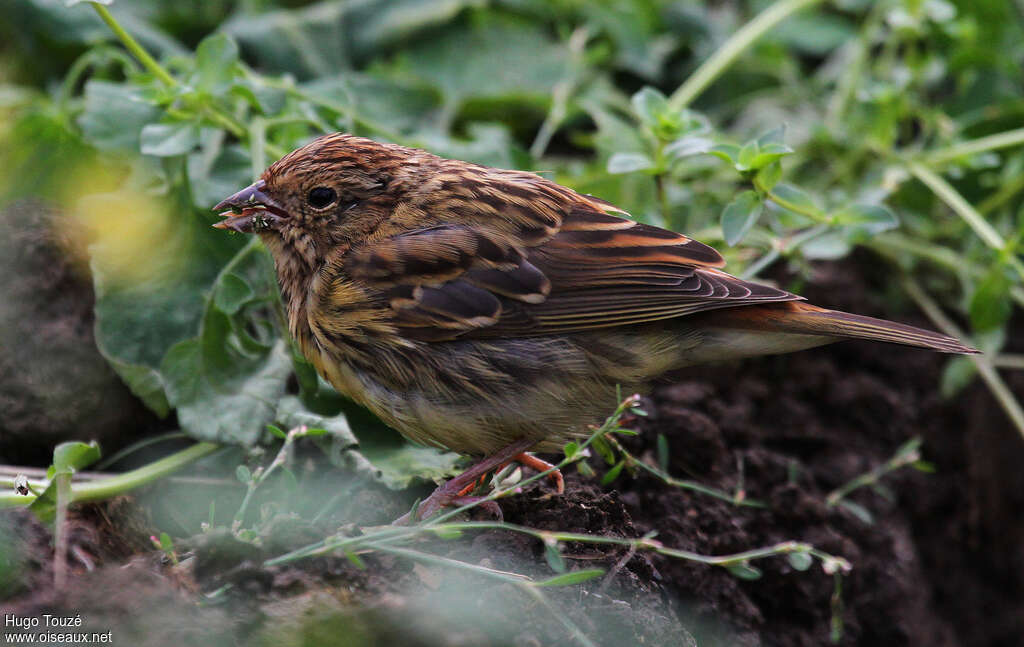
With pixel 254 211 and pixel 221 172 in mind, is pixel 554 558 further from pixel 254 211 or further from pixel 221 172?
pixel 221 172

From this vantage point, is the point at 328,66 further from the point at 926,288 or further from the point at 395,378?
the point at 926,288

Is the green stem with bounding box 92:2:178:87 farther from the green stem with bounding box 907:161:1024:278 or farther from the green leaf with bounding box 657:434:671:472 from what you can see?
the green stem with bounding box 907:161:1024:278

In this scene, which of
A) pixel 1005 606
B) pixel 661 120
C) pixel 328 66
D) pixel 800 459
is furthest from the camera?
pixel 328 66

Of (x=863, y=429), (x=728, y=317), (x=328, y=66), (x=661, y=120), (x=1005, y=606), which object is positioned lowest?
(x=1005, y=606)

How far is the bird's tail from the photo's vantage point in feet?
9.42

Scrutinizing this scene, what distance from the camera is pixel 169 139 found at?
11.2 ft

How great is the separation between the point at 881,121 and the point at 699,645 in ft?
8.86

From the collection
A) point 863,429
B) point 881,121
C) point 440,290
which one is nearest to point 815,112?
point 881,121

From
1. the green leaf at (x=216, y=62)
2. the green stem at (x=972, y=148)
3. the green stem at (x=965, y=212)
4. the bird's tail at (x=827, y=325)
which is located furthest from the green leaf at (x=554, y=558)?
the green stem at (x=972, y=148)

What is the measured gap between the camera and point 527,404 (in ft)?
9.70

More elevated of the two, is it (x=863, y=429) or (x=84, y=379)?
(x=84, y=379)

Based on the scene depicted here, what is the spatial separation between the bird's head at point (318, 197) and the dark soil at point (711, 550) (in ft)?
2.75

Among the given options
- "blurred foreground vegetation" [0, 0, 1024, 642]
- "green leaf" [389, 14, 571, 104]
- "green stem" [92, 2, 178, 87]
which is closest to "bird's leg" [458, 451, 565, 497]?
"blurred foreground vegetation" [0, 0, 1024, 642]

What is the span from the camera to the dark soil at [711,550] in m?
2.23
